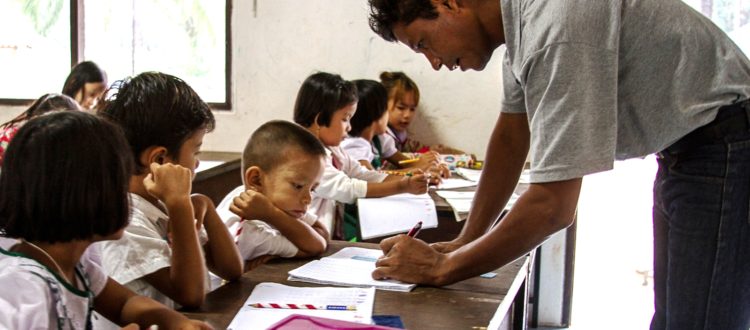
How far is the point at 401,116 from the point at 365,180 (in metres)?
0.92

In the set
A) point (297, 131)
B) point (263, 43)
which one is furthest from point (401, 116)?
point (297, 131)

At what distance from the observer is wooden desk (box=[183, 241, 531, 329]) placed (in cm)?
126

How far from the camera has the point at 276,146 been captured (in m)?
1.80

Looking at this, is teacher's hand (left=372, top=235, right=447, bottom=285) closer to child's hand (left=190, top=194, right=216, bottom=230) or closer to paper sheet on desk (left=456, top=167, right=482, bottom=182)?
child's hand (left=190, top=194, right=216, bottom=230)

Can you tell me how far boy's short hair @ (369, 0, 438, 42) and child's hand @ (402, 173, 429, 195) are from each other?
1414 mm

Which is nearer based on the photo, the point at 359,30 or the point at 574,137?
the point at 574,137

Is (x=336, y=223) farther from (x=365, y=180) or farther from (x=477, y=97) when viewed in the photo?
(x=477, y=97)

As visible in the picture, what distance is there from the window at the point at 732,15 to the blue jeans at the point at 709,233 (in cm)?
273

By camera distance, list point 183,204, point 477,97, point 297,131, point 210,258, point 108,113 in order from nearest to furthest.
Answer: point 183,204 < point 108,113 < point 210,258 < point 297,131 < point 477,97

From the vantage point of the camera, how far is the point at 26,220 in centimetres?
99

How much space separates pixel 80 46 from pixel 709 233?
3.56 metres

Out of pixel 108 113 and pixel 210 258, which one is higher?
pixel 108 113

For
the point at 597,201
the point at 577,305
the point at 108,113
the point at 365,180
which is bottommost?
the point at 577,305

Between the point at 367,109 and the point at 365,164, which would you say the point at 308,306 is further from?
the point at 367,109
